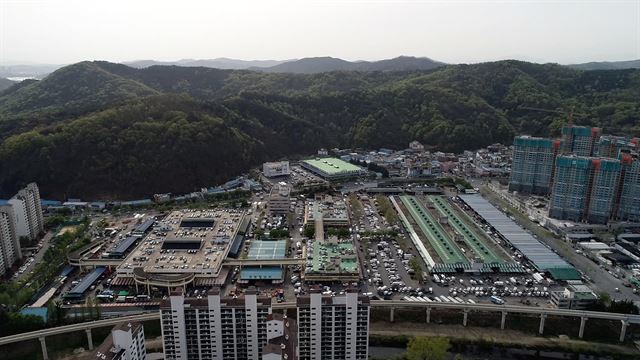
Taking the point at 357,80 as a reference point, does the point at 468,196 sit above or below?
below

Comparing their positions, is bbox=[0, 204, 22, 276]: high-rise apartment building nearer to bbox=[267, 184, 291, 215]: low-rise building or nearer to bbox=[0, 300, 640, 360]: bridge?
bbox=[0, 300, 640, 360]: bridge

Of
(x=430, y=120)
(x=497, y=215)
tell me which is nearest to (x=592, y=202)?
(x=497, y=215)

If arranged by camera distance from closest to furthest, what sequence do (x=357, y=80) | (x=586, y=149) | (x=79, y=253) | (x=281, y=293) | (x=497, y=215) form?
1. (x=281, y=293)
2. (x=79, y=253)
3. (x=497, y=215)
4. (x=586, y=149)
5. (x=357, y=80)

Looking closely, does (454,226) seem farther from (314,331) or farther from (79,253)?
(79,253)

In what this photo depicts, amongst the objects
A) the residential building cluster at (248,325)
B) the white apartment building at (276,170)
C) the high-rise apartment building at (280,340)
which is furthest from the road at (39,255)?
the white apartment building at (276,170)

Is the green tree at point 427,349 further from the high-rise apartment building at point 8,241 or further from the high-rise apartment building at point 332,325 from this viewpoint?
the high-rise apartment building at point 8,241

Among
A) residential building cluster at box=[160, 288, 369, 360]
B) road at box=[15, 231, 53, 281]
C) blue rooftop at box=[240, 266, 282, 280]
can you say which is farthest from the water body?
road at box=[15, 231, 53, 281]
